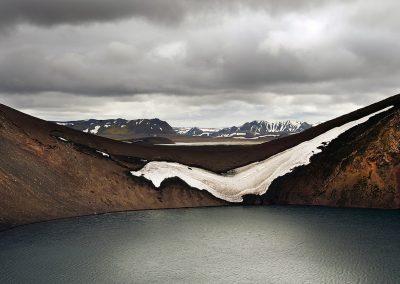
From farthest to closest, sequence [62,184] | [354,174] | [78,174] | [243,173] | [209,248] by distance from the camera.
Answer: [243,173], [354,174], [78,174], [62,184], [209,248]

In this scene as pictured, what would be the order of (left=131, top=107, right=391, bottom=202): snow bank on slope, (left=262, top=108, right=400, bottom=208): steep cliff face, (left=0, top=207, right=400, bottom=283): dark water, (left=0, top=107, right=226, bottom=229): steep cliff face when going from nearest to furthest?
(left=0, top=207, right=400, bottom=283): dark water → (left=0, top=107, right=226, bottom=229): steep cliff face → (left=262, top=108, right=400, bottom=208): steep cliff face → (left=131, top=107, right=391, bottom=202): snow bank on slope

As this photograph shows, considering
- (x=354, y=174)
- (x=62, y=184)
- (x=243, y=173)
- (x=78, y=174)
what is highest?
(x=354, y=174)

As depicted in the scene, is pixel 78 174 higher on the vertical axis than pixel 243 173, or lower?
lower

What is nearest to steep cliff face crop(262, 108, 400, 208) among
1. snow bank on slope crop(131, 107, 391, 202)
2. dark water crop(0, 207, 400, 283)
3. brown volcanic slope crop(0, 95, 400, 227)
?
brown volcanic slope crop(0, 95, 400, 227)

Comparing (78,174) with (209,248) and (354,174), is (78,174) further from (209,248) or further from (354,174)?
(354,174)

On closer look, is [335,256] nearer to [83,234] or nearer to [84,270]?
[84,270]

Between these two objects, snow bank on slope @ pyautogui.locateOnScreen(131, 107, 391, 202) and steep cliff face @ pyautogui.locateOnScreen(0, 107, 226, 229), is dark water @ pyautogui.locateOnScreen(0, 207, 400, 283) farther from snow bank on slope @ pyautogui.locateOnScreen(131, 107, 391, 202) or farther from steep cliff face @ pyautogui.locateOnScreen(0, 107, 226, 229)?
snow bank on slope @ pyautogui.locateOnScreen(131, 107, 391, 202)

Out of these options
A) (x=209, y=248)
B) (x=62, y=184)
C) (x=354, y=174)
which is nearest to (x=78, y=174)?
(x=62, y=184)
